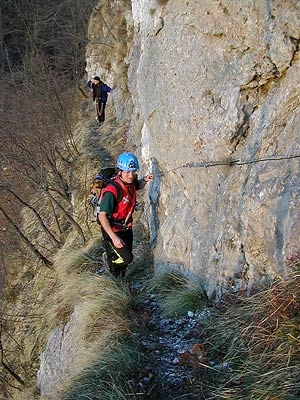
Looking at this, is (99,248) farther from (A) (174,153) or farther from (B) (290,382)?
(B) (290,382)

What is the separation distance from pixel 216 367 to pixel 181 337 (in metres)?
0.98

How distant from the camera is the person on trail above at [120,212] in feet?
20.2

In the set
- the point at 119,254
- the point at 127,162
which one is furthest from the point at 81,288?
the point at 127,162

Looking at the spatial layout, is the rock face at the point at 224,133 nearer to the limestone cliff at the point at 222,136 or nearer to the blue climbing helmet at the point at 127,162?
the limestone cliff at the point at 222,136

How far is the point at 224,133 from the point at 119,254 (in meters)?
2.17

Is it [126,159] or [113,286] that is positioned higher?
[126,159]

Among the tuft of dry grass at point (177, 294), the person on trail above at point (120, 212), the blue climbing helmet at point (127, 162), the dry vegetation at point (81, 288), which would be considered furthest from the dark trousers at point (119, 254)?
the blue climbing helmet at point (127, 162)

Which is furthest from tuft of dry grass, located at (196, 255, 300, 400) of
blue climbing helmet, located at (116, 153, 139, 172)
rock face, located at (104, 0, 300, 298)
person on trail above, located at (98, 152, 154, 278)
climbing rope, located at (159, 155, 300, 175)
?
blue climbing helmet, located at (116, 153, 139, 172)

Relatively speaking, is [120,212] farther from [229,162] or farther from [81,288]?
[229,162]

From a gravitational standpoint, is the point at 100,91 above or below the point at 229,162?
above

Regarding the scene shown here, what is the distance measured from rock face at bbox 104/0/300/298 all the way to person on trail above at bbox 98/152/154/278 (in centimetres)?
58

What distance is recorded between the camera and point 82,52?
77.2 ft

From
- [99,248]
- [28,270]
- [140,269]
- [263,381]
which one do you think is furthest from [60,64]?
[263,381]

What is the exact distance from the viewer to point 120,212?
255 inches
